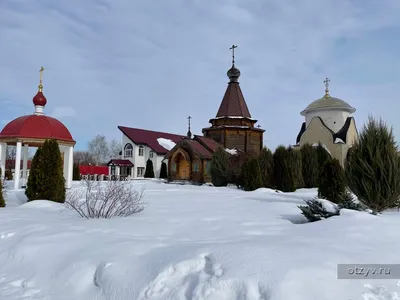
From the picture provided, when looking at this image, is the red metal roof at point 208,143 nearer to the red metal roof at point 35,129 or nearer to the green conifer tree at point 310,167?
the green conifer tree at point 310,167

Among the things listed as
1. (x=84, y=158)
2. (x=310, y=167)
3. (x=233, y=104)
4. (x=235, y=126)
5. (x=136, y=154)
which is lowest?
(x=310, y=167)

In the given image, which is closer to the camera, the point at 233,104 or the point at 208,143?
the point at 208,143

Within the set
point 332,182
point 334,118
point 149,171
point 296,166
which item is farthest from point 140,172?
point 332,182

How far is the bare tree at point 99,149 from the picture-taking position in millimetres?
67694

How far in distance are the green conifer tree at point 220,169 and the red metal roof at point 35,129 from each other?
29.5 ft

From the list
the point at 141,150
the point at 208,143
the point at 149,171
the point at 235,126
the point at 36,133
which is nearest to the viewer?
the point at 36,133

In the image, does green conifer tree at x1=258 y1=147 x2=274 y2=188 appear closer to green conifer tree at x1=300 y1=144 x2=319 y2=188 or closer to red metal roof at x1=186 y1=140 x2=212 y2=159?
green conifer tree at x1=300 y1=144 x2=319 y2=188

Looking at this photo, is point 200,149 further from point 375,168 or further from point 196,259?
point 196,259

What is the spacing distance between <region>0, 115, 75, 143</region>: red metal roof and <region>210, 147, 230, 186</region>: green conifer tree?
9.01m

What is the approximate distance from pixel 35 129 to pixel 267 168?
12.1 metres

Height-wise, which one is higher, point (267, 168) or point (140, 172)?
point (267, 168)

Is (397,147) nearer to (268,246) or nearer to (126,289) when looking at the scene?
(268,246)

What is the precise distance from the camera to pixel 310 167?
20.2m

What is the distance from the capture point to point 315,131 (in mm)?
28016
